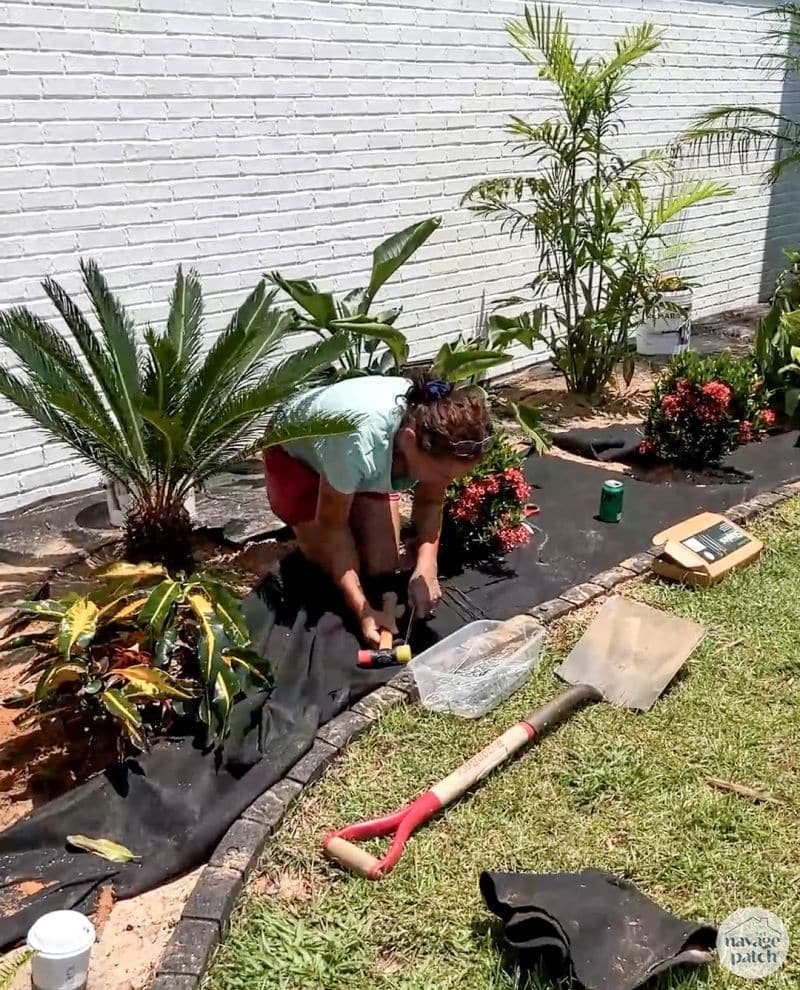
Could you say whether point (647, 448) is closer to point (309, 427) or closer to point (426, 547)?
point (426, 547)

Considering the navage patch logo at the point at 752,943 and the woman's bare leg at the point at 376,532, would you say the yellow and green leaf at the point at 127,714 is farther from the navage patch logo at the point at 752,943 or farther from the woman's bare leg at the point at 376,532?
the navage patch logo at the point at 752,943

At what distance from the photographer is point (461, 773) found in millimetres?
2768

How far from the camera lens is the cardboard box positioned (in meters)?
4.08

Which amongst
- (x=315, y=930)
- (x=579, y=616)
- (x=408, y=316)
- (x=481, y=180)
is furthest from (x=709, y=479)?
(x=315, y=930)

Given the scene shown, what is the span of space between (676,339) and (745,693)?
4994 mm

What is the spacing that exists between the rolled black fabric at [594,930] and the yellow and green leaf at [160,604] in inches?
49.7

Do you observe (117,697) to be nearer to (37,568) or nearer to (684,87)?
(37,568)

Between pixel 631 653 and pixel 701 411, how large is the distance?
7.67 ft

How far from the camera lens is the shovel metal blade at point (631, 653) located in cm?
330

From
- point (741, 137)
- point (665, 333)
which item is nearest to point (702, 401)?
point (665, 333)

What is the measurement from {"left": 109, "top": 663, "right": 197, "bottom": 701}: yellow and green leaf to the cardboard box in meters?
2.26

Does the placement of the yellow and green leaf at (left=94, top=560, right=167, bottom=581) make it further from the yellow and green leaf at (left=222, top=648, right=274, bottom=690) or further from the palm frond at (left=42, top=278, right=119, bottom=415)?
the palm frond at (left=42, top=278, right=119, bottom=415)

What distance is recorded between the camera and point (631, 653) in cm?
341

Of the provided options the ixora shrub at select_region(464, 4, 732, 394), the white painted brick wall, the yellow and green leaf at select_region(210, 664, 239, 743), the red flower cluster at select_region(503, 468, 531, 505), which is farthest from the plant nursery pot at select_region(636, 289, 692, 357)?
the yellow and green leaf at select_region(210, 664, 239, 743)
